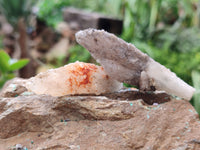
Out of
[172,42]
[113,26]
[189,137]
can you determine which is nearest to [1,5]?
[113,26]

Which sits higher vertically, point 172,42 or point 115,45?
point 115,45

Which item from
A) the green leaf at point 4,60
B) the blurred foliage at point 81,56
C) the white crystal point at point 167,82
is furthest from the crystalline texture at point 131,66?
the green leaf at point 4,60

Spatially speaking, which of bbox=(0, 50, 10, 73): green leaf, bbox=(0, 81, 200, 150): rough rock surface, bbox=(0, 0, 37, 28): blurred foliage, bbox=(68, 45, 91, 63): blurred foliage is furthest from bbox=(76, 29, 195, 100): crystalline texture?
bbox=(0, 0, 37, 28): blurred foliage

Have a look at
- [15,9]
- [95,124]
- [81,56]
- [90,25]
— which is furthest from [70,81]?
[15,9]

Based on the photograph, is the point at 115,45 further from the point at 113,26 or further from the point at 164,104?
the point at 113,26

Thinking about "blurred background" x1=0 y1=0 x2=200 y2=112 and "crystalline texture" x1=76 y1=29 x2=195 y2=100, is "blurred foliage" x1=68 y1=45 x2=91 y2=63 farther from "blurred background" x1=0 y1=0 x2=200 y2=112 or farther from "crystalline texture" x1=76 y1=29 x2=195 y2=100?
"crystalline texture" x1=76 y1=29 x2=195 y2=100

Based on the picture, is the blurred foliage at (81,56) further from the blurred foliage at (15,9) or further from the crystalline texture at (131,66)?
the blurred foliage at (15,9)

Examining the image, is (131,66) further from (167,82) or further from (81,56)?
(81,56)
